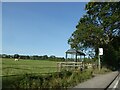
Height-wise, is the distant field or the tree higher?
the tree

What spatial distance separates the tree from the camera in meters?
42.8

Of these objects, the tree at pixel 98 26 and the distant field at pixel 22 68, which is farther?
the tree at pixel 98 26

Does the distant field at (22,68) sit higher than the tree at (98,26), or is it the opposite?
the tree at (98,26)

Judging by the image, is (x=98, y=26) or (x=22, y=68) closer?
(x=22, y=68)

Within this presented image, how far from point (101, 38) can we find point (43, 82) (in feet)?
92.4

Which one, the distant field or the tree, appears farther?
the tree

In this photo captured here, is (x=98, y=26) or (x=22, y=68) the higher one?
(x=98, y=26)

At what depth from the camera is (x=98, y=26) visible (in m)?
43.5

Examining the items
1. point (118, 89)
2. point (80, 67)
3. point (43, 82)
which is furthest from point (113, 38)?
point (43, 82)

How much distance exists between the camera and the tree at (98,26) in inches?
1683

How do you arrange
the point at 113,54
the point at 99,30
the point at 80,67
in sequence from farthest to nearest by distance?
the point at 113,54, the point at 99,30, the point at 80,67

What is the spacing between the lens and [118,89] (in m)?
17.5

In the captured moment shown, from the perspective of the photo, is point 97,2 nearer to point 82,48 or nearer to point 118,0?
point 118,0

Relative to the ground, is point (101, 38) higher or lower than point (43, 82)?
higher
